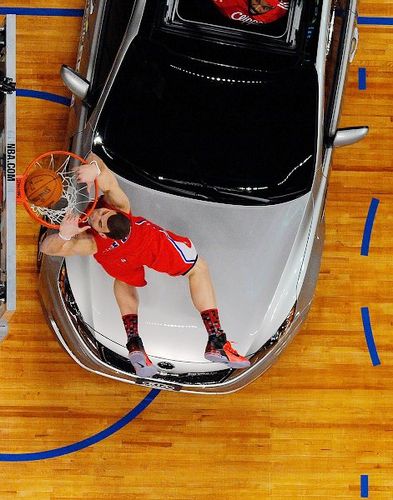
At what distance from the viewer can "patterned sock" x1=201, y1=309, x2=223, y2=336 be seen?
451 centimetres

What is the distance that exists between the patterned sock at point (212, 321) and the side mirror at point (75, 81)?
1.51 meters

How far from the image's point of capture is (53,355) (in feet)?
18.1

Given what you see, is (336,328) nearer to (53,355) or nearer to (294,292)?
(294,292)

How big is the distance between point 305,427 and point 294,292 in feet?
4.29

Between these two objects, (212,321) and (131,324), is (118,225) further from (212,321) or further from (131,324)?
(212,321)

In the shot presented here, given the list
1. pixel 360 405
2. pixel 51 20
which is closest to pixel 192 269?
pixel 360 405

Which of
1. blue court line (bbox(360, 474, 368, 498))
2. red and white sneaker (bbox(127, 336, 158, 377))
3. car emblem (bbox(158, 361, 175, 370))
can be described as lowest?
blue court line (bbox(360, 474, 368, 498))

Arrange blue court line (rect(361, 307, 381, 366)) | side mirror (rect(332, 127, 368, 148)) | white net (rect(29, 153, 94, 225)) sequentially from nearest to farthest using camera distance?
white net (rect(29, 153, 94, 225)) → side mirror (rect(332, 127, 368, 148)) → blue court line (rect(361, 307, 381, 366))

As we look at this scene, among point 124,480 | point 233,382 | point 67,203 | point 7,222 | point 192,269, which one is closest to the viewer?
point 7,222

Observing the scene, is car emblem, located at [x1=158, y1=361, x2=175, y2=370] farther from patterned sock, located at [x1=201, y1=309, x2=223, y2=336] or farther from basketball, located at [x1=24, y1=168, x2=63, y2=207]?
basketball, located at [x1=24, y1=168, x2=63, y2=207]

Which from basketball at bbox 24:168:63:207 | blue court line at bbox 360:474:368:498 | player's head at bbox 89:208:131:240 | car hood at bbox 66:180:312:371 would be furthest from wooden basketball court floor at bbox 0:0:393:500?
basketball at bbox 24:168:63:207

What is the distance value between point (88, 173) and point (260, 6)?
4.88 ft

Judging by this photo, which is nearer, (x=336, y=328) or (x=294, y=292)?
(x=294, y=292)

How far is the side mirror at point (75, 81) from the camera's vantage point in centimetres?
456
